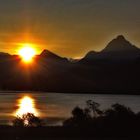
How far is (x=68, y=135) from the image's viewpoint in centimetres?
2984

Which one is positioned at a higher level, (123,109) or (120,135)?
(123,109)

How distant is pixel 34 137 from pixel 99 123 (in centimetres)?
666

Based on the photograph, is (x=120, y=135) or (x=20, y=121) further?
Result: (x=20, y=121)

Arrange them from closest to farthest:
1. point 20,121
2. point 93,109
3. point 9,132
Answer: point 9,132 < point 20,121 < point 93,109

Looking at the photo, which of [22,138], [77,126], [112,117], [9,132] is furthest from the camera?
[112,117]

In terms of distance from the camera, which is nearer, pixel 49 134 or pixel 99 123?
pixel 49 134

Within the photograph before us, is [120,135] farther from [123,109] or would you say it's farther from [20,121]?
[20,121]

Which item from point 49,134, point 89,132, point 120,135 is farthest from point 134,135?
point 49,134

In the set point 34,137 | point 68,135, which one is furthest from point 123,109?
point 34,137

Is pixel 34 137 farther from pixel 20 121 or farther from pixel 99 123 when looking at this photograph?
pixel 20 121

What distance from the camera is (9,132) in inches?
1163

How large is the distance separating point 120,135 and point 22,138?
745 centimetres

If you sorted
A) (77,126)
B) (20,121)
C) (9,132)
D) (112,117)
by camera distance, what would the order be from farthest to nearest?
(20,121), (112,117), (77,126), (9,132)

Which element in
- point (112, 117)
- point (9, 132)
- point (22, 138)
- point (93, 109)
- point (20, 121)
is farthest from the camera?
point (93, 109)
